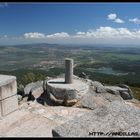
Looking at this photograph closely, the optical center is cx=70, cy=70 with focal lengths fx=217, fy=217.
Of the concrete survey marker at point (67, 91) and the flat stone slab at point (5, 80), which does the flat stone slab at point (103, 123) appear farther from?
the concrete survey marker at point (67, 91)

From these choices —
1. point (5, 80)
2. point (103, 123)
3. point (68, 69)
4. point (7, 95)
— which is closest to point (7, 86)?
point (5, 80)

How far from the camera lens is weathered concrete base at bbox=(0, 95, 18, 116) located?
725cm

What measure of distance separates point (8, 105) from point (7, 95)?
382mm

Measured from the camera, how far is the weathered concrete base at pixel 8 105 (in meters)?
7.25

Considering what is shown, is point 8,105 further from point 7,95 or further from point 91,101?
point 91,101

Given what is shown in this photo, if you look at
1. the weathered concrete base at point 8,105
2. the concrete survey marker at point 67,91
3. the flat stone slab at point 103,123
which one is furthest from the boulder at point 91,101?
the flat stone slab at point 103,123

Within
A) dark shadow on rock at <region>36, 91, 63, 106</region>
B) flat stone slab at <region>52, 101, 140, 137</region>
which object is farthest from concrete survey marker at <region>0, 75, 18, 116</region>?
flat stone slab at <region>52, 101, 140, 137</region>

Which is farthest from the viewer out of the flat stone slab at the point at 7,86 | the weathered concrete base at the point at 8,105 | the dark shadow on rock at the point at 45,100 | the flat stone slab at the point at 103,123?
the dark shadow on rock at the point at 45,100

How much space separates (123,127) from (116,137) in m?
0.39

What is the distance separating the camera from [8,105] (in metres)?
7.51

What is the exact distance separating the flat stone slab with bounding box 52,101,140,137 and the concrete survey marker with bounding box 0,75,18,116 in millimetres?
4224

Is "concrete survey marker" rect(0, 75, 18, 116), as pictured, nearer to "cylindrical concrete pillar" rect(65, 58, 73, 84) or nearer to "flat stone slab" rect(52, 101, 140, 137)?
"cylindrical concrete pillar" rect(65, 58, 73, 84)

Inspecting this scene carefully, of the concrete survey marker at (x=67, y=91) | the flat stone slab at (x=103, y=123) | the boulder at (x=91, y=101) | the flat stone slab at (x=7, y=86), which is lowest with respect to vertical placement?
the boulder at (x=91, y=101)

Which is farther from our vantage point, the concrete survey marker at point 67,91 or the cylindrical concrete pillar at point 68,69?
the cylindrical concrete pillar at point 68,69
